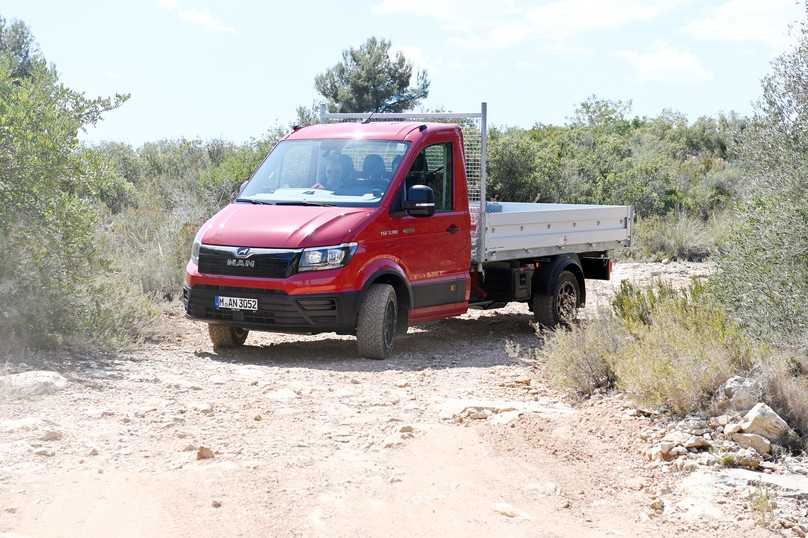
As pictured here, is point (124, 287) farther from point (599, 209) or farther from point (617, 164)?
point (617, 164)

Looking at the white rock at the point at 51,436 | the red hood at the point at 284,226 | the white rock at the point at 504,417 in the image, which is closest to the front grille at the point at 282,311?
the red hood at the point at 284,226

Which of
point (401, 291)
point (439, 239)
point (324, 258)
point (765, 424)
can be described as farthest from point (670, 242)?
point (765, 424)

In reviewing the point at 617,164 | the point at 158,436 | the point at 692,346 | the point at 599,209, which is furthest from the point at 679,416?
the point at 617,164

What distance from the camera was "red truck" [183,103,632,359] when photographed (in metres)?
9.90

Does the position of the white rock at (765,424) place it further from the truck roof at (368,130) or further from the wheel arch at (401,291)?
the truck roof at (368,130)

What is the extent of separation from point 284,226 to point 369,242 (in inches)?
30.4

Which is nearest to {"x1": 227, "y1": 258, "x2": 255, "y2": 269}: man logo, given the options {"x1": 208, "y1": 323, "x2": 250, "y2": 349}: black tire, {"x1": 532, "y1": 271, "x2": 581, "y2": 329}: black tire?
{"x1": 208, "y1": 323, "x2": 250, "y2": 349}: black tire

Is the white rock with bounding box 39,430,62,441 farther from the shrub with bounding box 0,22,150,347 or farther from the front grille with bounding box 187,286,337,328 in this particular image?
the front grille with bounding box 187,286,337,328

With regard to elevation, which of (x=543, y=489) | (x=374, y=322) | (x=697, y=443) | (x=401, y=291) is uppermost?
(x=401, y=291)

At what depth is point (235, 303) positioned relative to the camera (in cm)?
1001

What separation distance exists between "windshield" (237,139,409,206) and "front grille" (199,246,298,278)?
2.88 feet

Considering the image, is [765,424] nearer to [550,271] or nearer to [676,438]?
[676,438]

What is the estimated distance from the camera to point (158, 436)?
699 cm

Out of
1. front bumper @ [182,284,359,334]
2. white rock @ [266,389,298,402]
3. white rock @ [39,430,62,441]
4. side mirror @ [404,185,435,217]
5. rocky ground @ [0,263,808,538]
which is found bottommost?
rocky ground @ [0,263,808,538]
